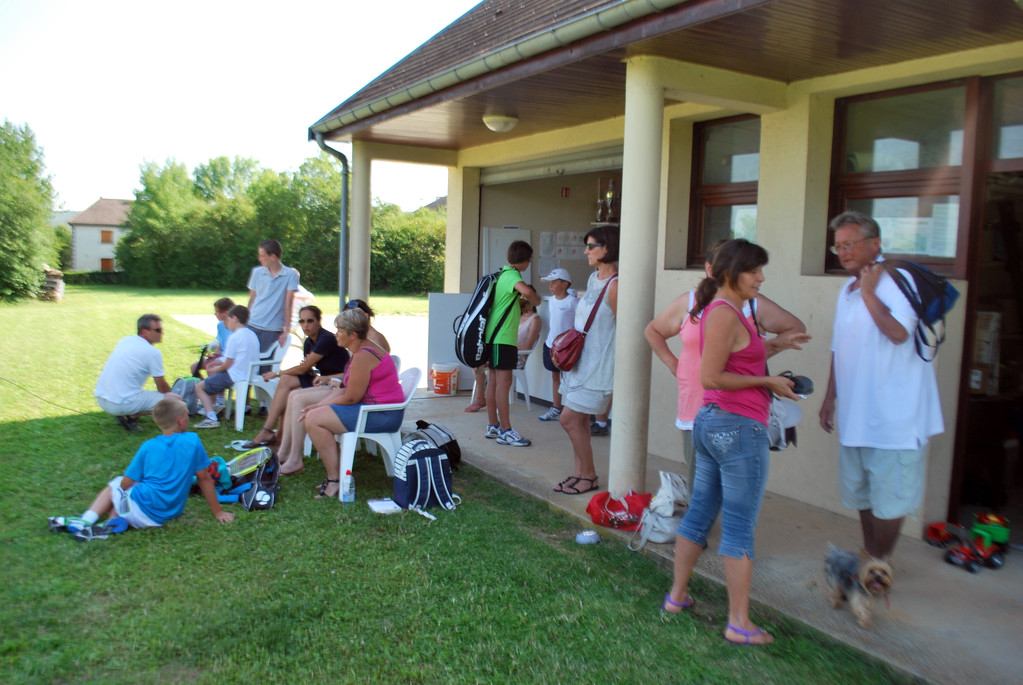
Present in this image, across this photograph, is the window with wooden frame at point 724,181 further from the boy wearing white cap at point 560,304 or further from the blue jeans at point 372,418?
the blue jeans at point 372,418

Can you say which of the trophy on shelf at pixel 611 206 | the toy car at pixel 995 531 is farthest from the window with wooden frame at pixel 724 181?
the trophy on shelf at pixel 611 206

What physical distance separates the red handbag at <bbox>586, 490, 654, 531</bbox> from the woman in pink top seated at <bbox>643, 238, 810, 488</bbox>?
427 mm

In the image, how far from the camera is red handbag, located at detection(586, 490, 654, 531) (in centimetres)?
459

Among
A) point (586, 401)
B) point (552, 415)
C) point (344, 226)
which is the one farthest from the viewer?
point (344, 226)

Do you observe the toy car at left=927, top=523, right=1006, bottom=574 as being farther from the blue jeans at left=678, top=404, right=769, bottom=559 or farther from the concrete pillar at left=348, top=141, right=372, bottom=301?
the concrete pillar at left=348, top=141, right=372, bottom=301

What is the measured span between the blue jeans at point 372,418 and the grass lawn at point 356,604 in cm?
47

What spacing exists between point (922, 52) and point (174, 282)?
41429 millimetres

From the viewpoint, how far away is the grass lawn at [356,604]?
312 cm

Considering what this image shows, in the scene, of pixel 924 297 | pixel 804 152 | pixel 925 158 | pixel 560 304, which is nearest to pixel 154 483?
pixel 560 304

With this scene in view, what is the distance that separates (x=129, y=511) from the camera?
457 cm

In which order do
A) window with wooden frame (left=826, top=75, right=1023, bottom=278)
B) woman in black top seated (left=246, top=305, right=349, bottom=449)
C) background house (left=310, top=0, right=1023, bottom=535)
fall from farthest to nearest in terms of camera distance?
1. woman in black top seated (left=246, top=305, right=349, bottom=449)
2. window with wooden frame (left=826, top=75, right=1023, bottom=278)
3. background house (left=310, top=0, right=1023, bottom=535)

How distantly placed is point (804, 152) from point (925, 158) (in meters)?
0.73

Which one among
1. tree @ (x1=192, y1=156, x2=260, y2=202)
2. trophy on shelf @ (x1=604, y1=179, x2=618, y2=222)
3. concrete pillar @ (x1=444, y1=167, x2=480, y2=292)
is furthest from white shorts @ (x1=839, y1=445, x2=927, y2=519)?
tree @ (x1=192, y1=156, x2=260, y2=202)

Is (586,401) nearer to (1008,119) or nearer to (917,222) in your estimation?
(917,222)
